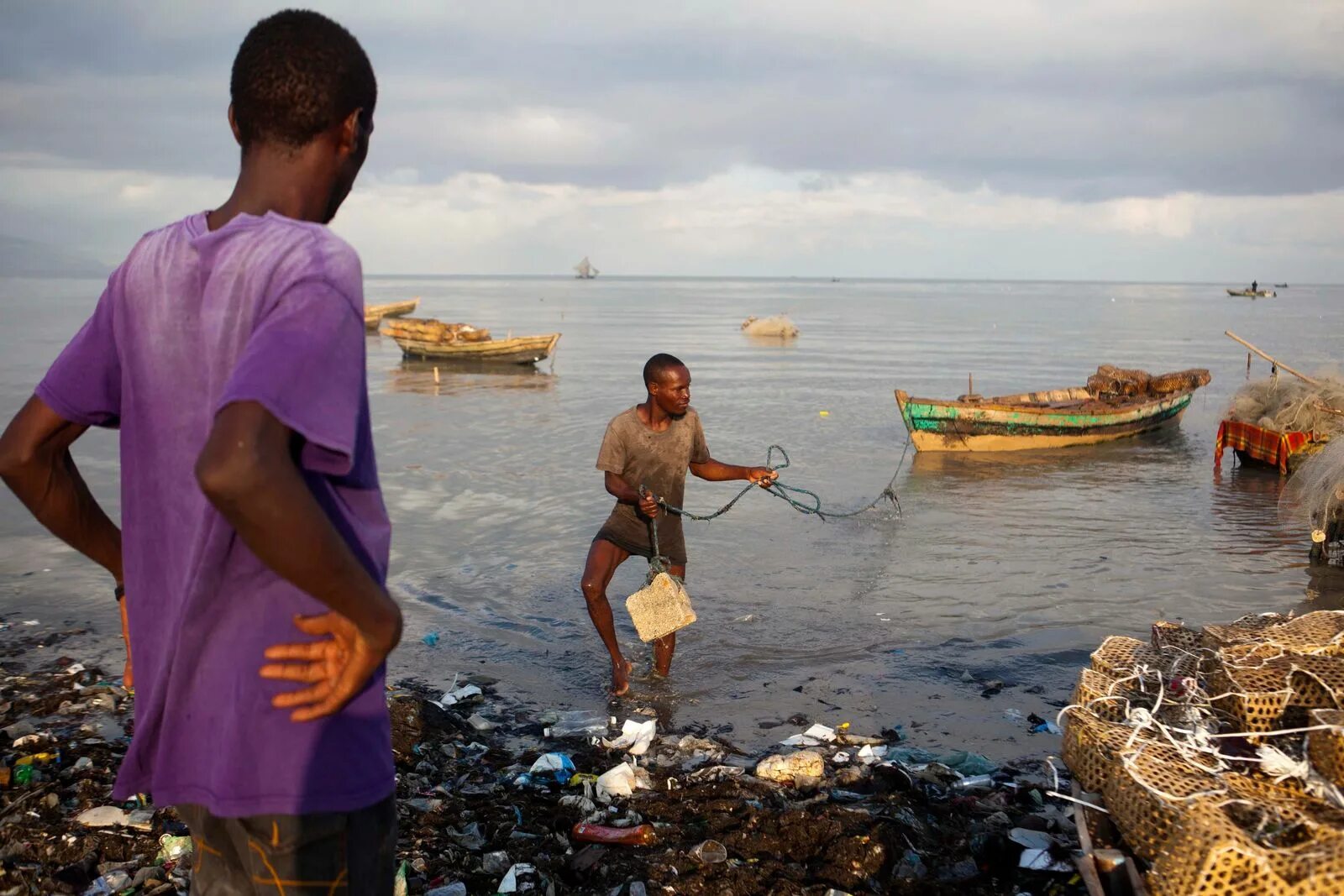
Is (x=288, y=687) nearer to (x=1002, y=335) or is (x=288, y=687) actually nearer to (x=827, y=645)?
(x=827, y=645)

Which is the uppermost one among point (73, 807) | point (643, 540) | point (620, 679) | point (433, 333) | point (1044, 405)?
point (433, 333)

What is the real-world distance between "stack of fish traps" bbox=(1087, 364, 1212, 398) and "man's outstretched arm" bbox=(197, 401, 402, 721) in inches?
842

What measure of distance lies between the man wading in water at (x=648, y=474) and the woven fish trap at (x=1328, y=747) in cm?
348

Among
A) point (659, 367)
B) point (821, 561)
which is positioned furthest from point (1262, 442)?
point (659, 367)

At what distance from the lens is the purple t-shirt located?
1.62 meters

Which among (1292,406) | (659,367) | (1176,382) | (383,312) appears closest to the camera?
(659,367)

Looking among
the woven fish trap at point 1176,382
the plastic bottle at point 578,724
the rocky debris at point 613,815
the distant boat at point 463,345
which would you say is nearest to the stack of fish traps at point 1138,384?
the woven fish trap at point 1176,382

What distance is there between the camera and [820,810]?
180 inches

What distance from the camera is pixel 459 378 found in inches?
1179

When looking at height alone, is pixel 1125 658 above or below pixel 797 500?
above

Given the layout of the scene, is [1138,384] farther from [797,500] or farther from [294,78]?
[294,78]

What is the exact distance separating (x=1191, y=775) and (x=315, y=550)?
9.50 feet

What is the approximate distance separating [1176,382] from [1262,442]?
19.8 feet

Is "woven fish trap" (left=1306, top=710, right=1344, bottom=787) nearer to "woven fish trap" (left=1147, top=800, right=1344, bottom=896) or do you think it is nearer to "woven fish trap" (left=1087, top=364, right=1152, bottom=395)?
"woven fish trap" (left=1147, top=800, right=1344, bottom=896)
